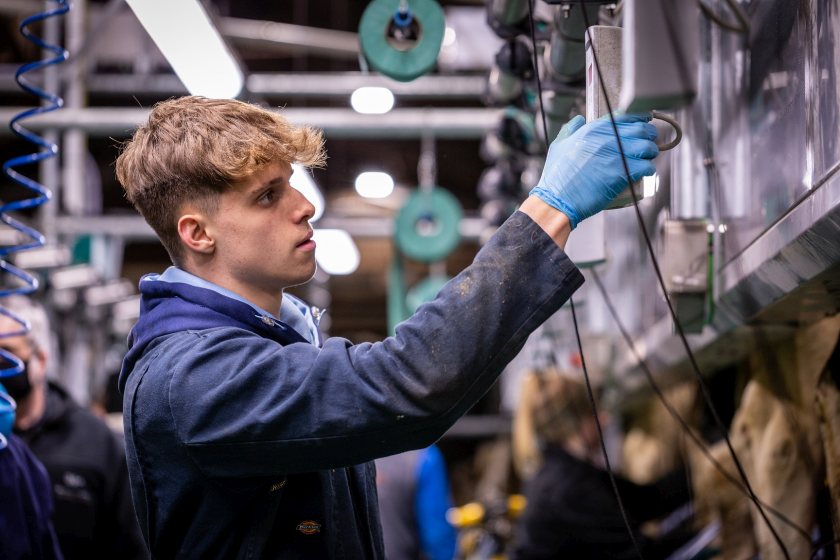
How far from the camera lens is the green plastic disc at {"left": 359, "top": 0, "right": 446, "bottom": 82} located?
255 cm

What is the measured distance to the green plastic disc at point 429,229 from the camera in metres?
5.56

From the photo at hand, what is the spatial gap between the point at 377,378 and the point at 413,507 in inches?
177

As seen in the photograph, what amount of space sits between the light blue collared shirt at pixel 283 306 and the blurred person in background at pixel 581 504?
2.18 meters

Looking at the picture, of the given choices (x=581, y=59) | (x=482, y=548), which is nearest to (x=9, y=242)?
(x=482, y=548)

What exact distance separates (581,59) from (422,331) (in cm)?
110

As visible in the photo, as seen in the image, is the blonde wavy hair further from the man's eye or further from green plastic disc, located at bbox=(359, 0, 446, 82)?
green plastic disc, located at bbox=(359, 0, 446, 82)

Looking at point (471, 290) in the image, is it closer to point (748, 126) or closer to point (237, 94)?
point (748, 126)

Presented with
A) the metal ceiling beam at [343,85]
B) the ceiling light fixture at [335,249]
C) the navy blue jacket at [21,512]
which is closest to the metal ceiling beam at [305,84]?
the metal ceiling beam at [343,85]

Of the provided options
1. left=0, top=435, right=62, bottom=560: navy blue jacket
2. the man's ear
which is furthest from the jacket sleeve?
left=0, top=435, right=62, bottom=560: navy blue jacket

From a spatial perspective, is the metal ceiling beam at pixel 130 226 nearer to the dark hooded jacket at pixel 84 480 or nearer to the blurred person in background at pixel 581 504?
the blurred person in background at pixel 581 504

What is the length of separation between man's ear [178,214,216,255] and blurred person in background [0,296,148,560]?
2.01m

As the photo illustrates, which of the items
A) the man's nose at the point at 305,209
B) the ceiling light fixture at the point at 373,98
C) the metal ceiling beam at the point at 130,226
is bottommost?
the metal ceiling beam at the point at 130,226

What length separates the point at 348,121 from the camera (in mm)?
5980

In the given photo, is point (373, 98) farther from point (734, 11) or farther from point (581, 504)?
point (734, 11)
